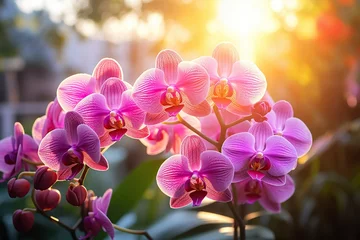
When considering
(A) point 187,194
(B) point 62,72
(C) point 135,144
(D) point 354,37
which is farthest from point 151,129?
(B) point 62,72

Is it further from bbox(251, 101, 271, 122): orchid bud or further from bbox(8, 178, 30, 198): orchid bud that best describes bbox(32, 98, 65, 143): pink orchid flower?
bbox(251, 101, 271, 122): orchid bud

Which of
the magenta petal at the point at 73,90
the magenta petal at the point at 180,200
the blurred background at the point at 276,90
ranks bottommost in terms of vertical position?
the blurred background at the point at 276,90

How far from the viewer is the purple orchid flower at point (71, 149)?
0.36 meters

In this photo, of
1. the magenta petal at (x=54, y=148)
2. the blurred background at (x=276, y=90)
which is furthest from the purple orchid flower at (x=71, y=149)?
the blurred background at (x=276, y=90)

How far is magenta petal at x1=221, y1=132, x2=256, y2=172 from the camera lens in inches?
15.1

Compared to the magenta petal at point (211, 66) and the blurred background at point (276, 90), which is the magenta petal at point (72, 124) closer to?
the magenta petal at point (211, 66)

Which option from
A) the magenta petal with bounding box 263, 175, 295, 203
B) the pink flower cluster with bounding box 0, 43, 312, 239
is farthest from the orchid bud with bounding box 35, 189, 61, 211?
the magenta petal with bounding box 263, 175, 295, 203

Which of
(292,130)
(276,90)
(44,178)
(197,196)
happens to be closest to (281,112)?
(292,130)

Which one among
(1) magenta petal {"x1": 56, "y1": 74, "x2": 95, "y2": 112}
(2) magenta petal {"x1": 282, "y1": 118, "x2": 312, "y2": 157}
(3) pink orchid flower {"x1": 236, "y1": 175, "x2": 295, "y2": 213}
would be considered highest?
(1) magenta petal {"x1": 56, "y1": 74, "x2": 95, "y2": 112}

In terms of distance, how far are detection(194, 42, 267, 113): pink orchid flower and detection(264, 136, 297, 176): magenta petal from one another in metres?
0.04

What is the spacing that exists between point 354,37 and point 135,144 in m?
1.60

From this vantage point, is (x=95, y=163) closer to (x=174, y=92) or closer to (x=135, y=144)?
(x=174, y=92)

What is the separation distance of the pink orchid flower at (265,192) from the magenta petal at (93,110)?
16 cm

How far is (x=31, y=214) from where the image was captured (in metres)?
0.40
